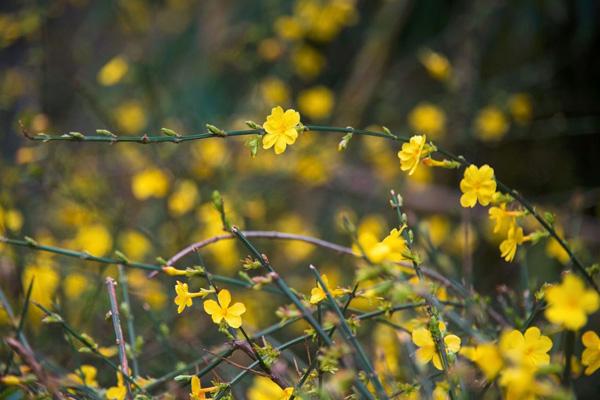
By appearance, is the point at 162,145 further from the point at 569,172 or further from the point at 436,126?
the point at 569,172

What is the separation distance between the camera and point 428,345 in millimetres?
863

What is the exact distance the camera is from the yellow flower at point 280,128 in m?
0.98

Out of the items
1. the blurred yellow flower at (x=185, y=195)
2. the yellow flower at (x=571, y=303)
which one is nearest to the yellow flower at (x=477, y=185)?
the yellow flower at (x=571, y=303)

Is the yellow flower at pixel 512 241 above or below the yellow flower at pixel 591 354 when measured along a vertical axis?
above

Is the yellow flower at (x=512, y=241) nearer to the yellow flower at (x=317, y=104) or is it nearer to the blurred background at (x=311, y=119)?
the blurred background at (x=311, y=119)

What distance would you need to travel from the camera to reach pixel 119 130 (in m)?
2.48

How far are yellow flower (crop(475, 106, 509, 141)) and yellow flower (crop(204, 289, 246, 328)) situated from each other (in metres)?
1.84

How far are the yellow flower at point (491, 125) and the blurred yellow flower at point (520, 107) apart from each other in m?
0.05

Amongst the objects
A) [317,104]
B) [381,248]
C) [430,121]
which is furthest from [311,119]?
[381,248]

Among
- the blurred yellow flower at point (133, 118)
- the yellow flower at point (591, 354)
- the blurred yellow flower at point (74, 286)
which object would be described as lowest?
the yellow flower at point (591, 354)

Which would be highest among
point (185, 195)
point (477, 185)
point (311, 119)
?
point (311, 119)

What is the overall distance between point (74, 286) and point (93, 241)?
167mm

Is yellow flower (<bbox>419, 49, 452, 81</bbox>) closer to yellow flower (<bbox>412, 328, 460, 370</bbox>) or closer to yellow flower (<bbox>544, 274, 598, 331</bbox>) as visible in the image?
yellow flower (<bbox>412, 328, 460, 370</bbox>)

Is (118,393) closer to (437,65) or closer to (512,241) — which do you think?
(512,241)
